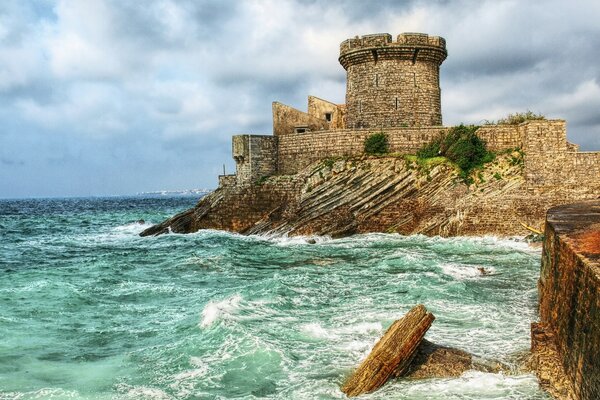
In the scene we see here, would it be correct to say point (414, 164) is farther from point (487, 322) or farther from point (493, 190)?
point (487, 322)

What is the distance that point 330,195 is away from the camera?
28109 millimetres

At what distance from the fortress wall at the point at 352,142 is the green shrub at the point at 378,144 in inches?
10.4

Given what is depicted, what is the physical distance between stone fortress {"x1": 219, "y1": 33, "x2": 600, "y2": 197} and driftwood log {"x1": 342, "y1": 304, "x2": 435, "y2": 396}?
1993 centimetres

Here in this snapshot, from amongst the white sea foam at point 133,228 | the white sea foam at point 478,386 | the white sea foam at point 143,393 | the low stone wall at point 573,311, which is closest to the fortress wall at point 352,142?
the white sea foam at point 133,228

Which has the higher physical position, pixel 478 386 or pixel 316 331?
pixel 316 331

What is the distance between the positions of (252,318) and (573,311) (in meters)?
6.89

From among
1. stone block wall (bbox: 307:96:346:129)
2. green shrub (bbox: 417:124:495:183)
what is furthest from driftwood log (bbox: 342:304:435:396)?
stone block wall (bbox: 307:96:346:129)

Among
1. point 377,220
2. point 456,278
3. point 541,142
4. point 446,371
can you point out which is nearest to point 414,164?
point 377,220

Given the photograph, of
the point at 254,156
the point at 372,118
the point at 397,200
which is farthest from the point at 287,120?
the point at 397,200

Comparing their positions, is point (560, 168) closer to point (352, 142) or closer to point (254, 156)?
point (352, 142)

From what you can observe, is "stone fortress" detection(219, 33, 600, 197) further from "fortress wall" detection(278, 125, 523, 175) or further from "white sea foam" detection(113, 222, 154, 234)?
"white sea foam" detection(113, 222, 154, 234)

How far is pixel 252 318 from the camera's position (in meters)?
12.9

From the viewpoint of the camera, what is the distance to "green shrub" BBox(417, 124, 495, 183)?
88.4 feet

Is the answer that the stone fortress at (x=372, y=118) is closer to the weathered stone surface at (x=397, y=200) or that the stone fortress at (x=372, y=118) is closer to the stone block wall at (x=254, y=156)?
the stone block wall at (x=254, y=156)
